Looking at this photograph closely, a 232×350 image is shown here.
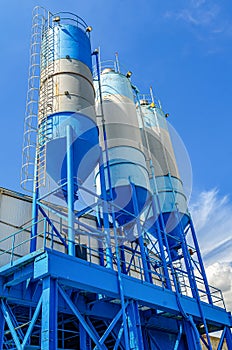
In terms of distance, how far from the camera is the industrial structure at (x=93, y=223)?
898cm

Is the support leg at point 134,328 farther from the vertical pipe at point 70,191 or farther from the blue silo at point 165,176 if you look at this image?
the blue silo at point 165,176

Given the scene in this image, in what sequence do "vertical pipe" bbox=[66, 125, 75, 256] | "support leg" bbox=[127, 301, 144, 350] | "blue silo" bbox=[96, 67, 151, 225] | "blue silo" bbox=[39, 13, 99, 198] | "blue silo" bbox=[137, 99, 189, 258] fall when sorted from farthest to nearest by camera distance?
"blue silo" bbox=[137, 99, 189, 258] < "blue silo" bbox=[96, 67, 151, 225] < "blue silo" bbox=[39, 13, 99, 198] < "vertical pipe" bbox=[66, 125, 75, 256] < "support leg" bbox=[127, 301, 144, 350]

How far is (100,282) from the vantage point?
8.90 metres

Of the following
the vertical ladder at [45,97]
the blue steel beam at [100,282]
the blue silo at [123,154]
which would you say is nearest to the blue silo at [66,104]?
the vertical ladder at [45,97]

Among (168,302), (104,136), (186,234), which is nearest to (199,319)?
(168,302)

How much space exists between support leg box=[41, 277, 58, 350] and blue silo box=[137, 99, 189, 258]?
6762mm

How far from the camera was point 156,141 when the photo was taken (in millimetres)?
17047

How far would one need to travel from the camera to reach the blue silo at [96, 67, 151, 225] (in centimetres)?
1289

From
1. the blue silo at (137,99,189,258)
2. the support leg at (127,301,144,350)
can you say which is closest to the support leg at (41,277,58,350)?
the support leg at (127,301,144,350)

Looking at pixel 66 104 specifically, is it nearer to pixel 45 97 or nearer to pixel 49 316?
pixel 45 97

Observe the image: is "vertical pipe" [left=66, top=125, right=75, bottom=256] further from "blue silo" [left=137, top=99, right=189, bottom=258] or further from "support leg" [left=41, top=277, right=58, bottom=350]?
"blue silo" [left=137, top=99, right=189, bottom=258]

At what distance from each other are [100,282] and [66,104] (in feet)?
19.9

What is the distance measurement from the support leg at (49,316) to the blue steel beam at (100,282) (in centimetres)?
24

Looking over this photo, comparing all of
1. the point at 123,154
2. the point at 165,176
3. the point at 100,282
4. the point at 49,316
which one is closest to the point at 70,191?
the point at 100,282
